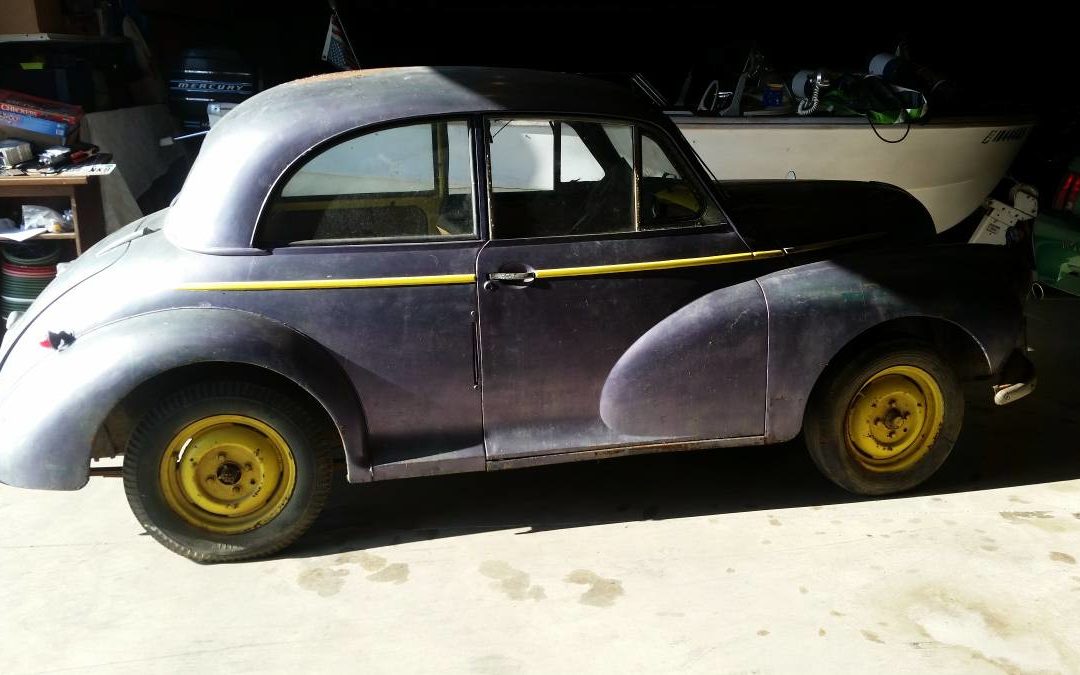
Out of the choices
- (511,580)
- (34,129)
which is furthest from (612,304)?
(34,129)

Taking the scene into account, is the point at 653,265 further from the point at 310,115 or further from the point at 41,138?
the point at 41,138

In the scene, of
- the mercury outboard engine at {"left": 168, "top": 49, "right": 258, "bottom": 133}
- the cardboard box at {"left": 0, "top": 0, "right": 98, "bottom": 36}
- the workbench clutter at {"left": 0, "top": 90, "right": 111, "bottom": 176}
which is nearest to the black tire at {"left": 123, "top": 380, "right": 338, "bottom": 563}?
the workbench clutter at {"left": 0, "top": 90, "right": 111, "bottom": 176}

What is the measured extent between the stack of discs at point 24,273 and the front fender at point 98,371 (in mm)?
2430

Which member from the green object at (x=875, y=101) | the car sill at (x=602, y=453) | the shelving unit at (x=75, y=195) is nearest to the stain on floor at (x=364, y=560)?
the car sill at (x=602, y=453)

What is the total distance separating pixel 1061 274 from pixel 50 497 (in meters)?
5.63

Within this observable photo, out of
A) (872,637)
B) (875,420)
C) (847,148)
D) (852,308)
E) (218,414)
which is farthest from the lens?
(847,148)

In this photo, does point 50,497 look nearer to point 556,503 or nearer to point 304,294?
point 304,294

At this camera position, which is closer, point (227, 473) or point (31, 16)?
point (227, 473)

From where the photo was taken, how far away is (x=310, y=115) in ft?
11.3

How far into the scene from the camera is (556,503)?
13.2 ft

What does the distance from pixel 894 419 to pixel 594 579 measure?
4.75ft

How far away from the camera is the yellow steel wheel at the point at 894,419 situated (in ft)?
12.6

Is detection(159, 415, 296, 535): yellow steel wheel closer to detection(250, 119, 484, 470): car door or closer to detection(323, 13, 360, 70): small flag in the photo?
detection(250, 119, 484, 470): car door

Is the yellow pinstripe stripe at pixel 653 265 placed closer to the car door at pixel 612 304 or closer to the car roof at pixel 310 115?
the car door at pixel 612 304
